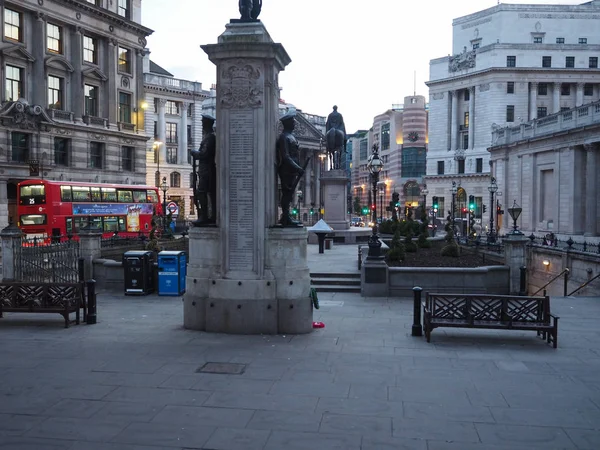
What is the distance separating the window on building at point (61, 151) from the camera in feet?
149

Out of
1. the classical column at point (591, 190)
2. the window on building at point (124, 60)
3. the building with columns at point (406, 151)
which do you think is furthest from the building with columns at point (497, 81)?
the window on building at point (124, 60)

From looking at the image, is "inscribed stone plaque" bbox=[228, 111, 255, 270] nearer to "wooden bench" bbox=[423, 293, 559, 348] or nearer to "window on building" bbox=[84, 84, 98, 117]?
"wooden bench" bbox=[423, 293, 559, 348]

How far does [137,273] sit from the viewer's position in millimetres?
18250

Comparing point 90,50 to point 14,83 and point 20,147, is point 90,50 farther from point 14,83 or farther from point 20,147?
point 20,147

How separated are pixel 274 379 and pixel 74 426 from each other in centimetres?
316

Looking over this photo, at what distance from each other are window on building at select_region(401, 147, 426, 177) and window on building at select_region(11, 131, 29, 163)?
79951 millimetres

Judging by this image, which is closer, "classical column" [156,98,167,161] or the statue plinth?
the statue plinth

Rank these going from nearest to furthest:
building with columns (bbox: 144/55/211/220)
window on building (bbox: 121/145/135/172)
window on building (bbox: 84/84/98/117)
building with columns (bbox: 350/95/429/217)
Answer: window on building (bbox: 84/84/98/117) < window on building (bbox: 121/145/135/172) < building with columns (bbox: 144/55/211/220) < building with columns (bbox: 350/95/429/217)

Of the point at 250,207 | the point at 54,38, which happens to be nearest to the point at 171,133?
the point at 54,38

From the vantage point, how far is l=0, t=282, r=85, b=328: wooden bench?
42.3 ft

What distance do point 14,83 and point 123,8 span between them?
14306 mm

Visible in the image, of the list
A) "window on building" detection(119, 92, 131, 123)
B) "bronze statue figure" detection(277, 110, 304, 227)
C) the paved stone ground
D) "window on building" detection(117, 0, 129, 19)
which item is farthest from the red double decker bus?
"bronze statue figure" detection(277, 110, 304, 227)

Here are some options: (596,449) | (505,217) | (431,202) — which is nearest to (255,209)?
(596,449)

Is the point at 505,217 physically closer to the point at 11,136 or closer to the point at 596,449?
the point at 11,136
